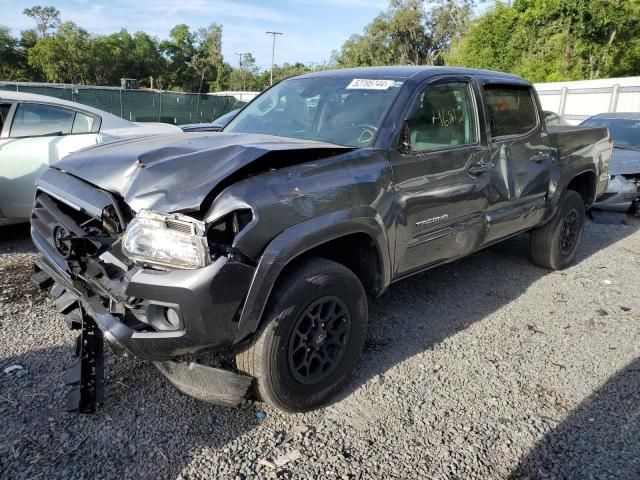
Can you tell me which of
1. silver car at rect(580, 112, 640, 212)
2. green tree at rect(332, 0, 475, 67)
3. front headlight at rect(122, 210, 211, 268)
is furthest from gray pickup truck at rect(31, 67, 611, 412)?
green tree at rect(332, 0, 475, 67)

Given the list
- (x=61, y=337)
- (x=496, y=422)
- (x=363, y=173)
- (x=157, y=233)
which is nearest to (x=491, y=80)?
(x=363, y=173)

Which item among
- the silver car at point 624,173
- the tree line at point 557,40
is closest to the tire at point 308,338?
the silver car at point 624,173

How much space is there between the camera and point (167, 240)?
7.29 ft

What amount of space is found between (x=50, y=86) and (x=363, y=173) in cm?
1600

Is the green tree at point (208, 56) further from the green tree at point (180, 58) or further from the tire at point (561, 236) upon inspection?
the tire at point (561, 236)

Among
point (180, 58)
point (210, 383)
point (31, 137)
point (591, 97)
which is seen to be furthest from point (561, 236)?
point (180, 58)

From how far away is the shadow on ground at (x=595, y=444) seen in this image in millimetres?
2424

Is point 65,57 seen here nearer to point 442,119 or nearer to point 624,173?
point 624,173

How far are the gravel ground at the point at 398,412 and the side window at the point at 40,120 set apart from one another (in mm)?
1812

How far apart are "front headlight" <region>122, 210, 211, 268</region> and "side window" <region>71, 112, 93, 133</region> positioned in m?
3.96

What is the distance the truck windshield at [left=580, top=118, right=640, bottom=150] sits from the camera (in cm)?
852

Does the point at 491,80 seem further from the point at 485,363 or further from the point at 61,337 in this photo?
the point at 61,337

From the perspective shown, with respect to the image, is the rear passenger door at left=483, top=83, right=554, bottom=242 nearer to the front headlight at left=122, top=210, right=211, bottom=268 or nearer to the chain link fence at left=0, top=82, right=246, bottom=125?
the front headlight at left=122, top=210, right=211, bottom=268

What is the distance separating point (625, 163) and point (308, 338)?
726 cm
